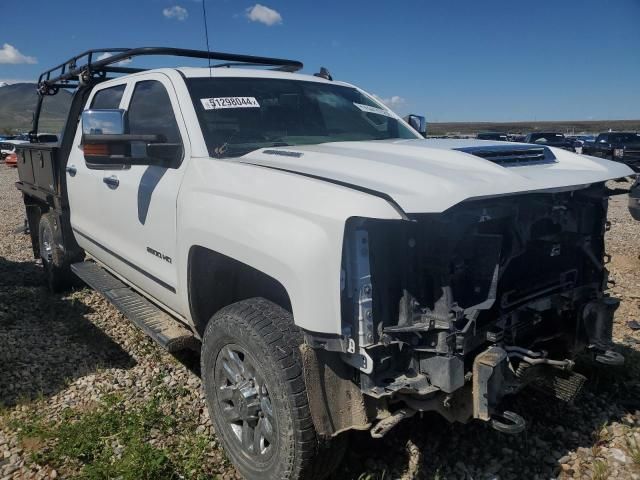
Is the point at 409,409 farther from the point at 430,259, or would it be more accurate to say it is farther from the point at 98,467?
the point at 98,467

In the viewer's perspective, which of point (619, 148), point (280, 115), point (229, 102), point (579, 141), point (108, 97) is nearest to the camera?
point (229, 102)

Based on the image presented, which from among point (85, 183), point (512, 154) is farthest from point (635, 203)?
point (85, 183)

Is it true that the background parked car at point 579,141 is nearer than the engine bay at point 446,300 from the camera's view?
No

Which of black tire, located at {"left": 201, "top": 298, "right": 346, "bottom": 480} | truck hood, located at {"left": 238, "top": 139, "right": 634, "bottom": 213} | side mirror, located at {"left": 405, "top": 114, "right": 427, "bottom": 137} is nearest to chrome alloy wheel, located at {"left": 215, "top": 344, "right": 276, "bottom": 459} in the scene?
black tire, located at {"left": 201, "top": 298, "right": 346, "bottom": 480}

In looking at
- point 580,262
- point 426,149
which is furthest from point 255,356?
point 580,262

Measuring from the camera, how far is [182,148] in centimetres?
312

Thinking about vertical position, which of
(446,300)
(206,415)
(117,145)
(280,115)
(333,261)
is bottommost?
(206,415)

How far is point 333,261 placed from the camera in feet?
6.75

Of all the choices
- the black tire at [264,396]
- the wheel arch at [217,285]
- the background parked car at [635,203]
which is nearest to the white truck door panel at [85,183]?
the wheel arch at [217,285]

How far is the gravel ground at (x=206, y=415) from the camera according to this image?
2.85 m

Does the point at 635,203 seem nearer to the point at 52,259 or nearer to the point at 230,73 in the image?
the point at 230,73

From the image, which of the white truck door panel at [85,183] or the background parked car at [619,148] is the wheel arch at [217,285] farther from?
the background parked car at [619,148]

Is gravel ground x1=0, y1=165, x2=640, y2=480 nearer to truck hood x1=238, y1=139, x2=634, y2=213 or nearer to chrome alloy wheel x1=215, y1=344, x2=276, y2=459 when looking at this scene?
chrome alloy wheel x1=215, y1=344, x2=276, y2=459

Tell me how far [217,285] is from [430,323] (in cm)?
136
